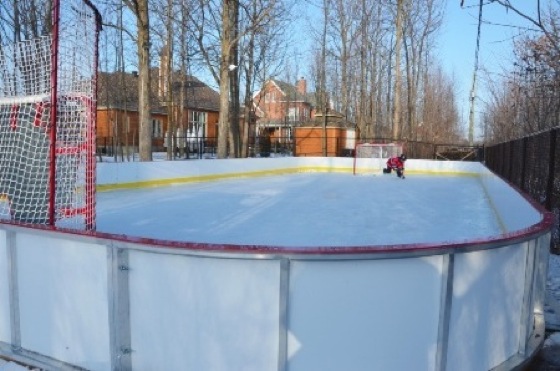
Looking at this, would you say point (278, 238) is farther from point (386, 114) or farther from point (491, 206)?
point (386, 114)

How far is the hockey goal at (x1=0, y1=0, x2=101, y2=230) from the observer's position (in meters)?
4.87

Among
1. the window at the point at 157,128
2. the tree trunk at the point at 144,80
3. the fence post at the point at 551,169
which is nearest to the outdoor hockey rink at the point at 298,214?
the fence post at the point at 551,169

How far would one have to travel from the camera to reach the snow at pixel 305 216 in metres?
7.50

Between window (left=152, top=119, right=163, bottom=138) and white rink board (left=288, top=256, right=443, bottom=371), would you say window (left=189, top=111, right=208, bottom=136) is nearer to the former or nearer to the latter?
window (left=152, top=119, right=163, bottom=138)

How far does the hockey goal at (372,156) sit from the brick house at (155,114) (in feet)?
31.5

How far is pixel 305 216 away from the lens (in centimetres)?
992

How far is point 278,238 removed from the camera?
748 cm

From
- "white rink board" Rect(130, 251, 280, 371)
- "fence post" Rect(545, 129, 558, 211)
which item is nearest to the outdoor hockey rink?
"fence post" Rect(545, 129, 558, 211)

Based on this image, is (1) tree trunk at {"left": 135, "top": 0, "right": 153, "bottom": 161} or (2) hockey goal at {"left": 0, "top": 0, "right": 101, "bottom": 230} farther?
(1) tree trunk at {"left": 135, "top": 0, "right": 153, "bottom": 161}

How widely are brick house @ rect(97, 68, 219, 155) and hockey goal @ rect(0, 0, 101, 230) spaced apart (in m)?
23.5

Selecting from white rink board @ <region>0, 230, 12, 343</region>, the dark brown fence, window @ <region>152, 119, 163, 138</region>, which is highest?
window @ <region>152, 119, 163, 138</region>

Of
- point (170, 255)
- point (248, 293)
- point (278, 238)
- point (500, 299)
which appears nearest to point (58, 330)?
point (170, 255)

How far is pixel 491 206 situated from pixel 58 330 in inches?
418

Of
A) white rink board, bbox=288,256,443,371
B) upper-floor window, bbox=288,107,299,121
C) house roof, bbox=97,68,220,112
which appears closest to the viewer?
white rink board, bbox=288,256,443,371
